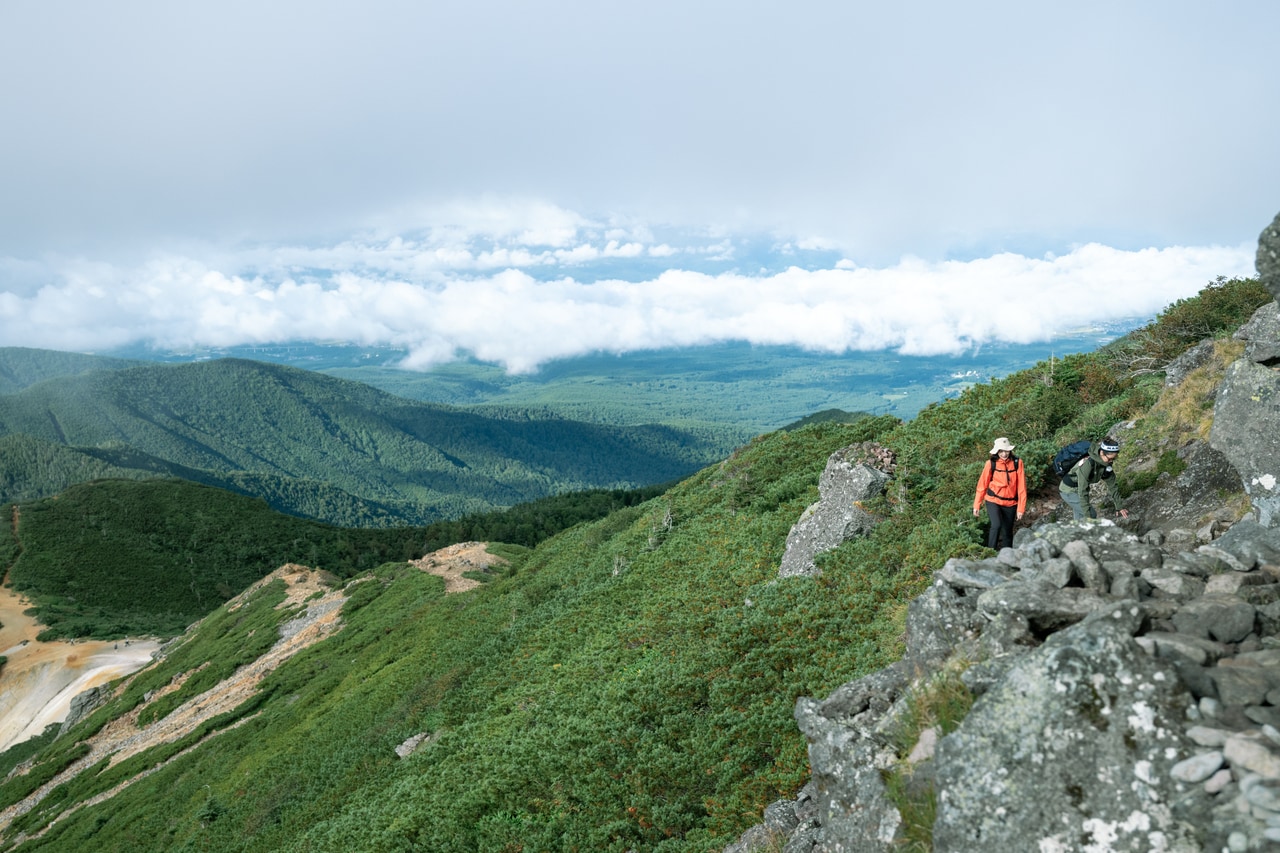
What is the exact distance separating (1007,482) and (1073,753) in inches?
368

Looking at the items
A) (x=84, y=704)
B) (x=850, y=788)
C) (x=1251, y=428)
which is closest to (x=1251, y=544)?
(x=1251, y=428)

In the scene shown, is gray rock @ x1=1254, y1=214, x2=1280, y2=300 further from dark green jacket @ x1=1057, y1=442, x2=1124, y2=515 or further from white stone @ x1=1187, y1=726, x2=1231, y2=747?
white stone @ x1=1187, y1=726, x2=1231, y2=747

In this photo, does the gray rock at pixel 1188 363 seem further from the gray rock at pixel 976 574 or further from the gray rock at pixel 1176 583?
the gray rock at pixel 1176 583

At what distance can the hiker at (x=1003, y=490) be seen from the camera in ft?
48.1

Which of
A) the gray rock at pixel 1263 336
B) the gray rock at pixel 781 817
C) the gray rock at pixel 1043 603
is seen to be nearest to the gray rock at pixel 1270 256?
the gray rock at pixel 1263 336

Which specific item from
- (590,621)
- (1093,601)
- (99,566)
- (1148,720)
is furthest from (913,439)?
(99,566)

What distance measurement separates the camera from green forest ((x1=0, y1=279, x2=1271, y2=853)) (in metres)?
14.8

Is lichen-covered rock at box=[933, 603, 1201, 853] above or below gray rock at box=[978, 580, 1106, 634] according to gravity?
below

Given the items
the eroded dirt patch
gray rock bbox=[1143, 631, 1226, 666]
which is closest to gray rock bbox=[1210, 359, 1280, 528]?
gray rock bbox=[1143, 631, 1226, 666]

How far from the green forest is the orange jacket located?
147cm

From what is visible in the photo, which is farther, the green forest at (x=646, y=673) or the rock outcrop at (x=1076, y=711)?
the green forest at (x=646, y=673)

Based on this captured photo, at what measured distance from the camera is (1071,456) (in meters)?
14.8

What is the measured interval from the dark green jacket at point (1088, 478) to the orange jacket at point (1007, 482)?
109 centimetres

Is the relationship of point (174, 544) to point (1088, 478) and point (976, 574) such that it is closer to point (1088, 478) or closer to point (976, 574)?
point (1088, 478)
